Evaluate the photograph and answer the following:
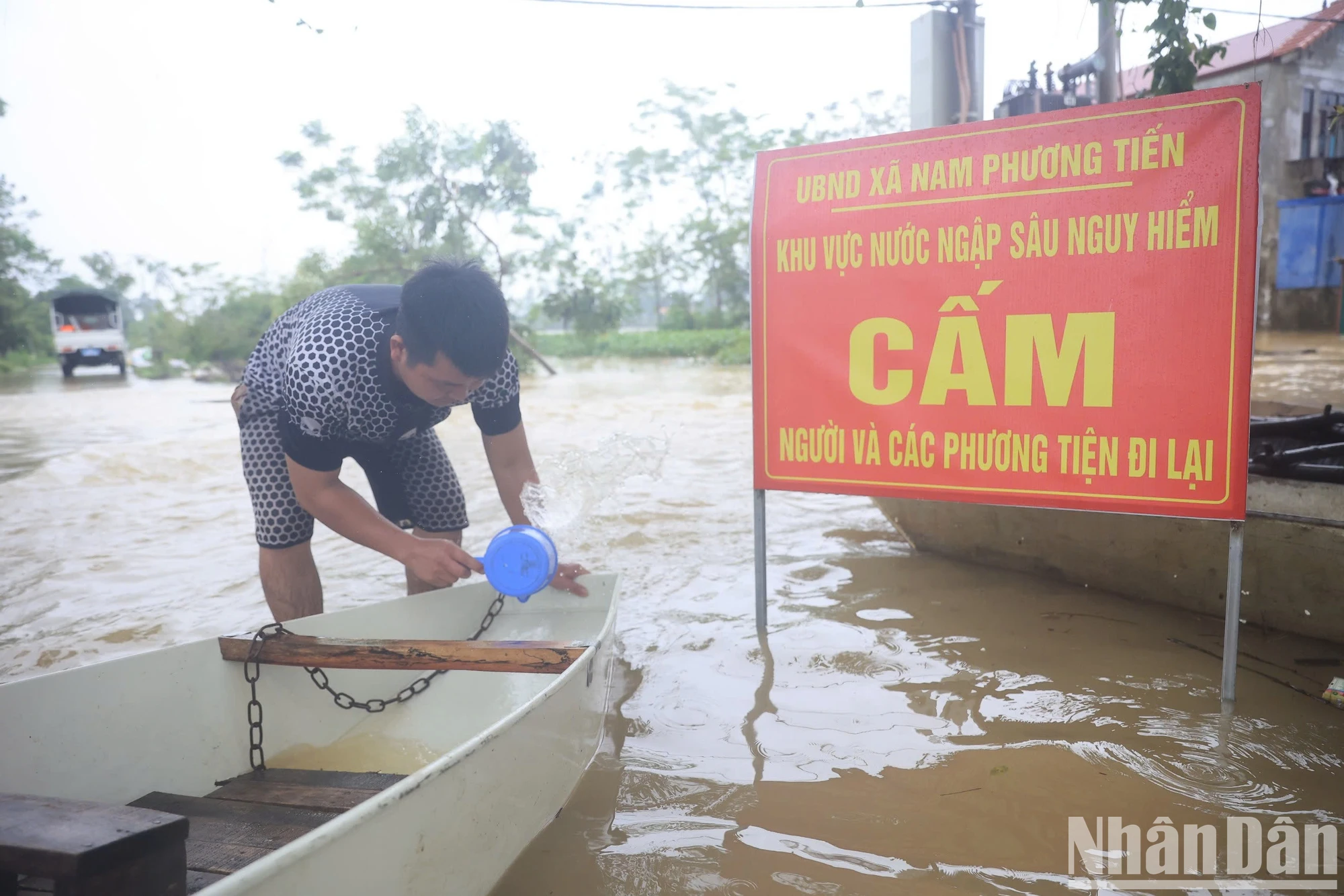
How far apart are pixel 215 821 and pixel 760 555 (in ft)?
7.54

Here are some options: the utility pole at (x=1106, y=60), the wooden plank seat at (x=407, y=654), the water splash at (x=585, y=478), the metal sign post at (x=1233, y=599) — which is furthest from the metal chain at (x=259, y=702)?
the utility pole at (x=1106, y=60)

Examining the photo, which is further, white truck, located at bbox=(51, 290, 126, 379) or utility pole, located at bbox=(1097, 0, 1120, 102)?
white truck, located at bbox=(51, 290, 126, 379)

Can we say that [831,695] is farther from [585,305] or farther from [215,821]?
[585,305]

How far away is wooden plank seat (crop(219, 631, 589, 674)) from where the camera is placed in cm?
249

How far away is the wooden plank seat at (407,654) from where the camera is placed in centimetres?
249

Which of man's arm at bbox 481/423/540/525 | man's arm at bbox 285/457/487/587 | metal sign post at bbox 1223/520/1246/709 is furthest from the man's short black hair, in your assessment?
metal sign post at bbox 1223/520/1246/709

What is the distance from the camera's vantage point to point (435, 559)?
2830 millimetres

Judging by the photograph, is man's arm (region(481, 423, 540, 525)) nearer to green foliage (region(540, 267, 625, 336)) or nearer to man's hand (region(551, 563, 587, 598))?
man's hand (region(551, 563, 587, 598))

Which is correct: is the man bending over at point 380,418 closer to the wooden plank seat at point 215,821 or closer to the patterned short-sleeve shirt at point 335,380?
the patterned short-sleeve shirt at point 335,380

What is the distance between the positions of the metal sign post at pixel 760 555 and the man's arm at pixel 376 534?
132 cm

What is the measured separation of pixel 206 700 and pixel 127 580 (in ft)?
11.8

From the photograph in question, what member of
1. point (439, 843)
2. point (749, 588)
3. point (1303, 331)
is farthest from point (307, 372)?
point (1303, 331)

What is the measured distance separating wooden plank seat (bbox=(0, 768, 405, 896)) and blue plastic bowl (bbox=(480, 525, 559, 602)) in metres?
0.70

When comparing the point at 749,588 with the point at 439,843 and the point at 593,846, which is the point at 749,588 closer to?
the point at 593,846
